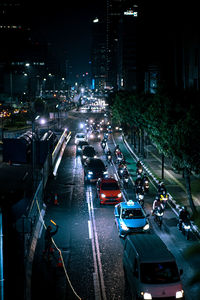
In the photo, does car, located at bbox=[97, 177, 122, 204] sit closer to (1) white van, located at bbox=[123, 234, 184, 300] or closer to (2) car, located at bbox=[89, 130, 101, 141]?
(1) white van, located at bbox=[123, 234, 184, 300]

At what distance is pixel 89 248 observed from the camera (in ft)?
52.3

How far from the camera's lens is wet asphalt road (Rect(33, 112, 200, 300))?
12266 mm

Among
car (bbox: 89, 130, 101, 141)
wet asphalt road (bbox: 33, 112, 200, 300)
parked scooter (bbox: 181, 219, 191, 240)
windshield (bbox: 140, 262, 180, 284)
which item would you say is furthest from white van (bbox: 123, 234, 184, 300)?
car (bbox: 89, 130, 101, 141)

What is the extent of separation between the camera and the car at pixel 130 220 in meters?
17.0

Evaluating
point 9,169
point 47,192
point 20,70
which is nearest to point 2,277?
point 47,192

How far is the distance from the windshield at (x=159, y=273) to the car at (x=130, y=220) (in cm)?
606

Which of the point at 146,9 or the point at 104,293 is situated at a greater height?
the point at 146,9

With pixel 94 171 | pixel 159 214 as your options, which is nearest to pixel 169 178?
pixel 94 171

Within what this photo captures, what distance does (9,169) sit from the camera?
28.9m

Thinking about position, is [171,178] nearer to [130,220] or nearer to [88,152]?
[88,152]

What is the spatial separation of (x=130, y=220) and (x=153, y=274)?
6.70 meters

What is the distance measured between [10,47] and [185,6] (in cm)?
15583

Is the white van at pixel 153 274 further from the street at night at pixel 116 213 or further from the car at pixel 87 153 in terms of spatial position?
the car at pixel 87 153

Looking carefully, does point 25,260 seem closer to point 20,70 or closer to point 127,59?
point 127,59
